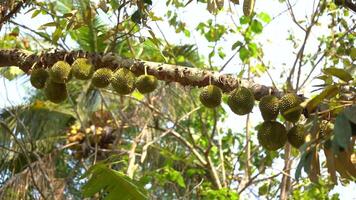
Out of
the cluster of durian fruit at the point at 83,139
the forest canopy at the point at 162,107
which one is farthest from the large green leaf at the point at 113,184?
the cluster of durian fruit at the point at 83,139

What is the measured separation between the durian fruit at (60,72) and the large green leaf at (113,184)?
0.66 metres

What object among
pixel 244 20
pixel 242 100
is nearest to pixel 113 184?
pixel 242 100

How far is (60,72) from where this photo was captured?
2287 millimetres

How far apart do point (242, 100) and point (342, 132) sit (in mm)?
858

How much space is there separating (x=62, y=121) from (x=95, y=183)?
14.3 ft

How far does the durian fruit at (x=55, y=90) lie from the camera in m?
2.43

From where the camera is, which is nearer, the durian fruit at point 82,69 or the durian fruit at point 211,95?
the durian fruit at point 211,95

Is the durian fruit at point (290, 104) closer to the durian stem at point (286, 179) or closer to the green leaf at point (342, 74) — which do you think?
the green leaf at point (342, 74)

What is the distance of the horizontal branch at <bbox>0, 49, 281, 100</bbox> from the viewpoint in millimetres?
2189

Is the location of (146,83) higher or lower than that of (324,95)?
lower

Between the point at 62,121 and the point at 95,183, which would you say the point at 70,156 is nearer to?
the point at 62,121

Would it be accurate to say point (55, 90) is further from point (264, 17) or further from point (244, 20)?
point (264, 17)

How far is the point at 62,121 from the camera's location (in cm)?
717

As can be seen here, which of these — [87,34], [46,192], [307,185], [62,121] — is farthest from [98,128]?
[307,185]
